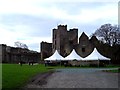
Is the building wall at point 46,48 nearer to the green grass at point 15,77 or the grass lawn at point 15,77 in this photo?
the grass lawn at point 15,77

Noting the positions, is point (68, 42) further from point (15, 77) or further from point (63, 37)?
point (15, 77)

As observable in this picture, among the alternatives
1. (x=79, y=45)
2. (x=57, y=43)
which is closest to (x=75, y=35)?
(x=57, y=43)

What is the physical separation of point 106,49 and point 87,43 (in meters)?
5.83

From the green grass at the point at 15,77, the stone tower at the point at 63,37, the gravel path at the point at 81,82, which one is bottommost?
the gravel path at the point at 81,82

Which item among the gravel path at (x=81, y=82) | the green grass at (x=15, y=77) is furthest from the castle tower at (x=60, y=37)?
the gravel path at (x=81, y=82)

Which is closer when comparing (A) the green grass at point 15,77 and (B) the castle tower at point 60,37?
(A) the green grass at point 15,77

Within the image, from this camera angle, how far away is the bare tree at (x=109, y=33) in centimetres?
7700

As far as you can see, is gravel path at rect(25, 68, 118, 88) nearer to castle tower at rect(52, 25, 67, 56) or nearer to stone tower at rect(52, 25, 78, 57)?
stone tower at rect(52, 25, 78, 57)

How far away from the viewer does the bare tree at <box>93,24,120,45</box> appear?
77000 millimetres

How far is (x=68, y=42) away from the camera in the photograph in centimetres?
8200

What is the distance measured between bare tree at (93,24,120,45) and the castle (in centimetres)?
356

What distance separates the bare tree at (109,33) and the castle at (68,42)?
3.56 m

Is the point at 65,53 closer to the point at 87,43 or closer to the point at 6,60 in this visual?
the point at 87,43

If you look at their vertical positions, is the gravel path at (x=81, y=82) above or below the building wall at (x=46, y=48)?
below
